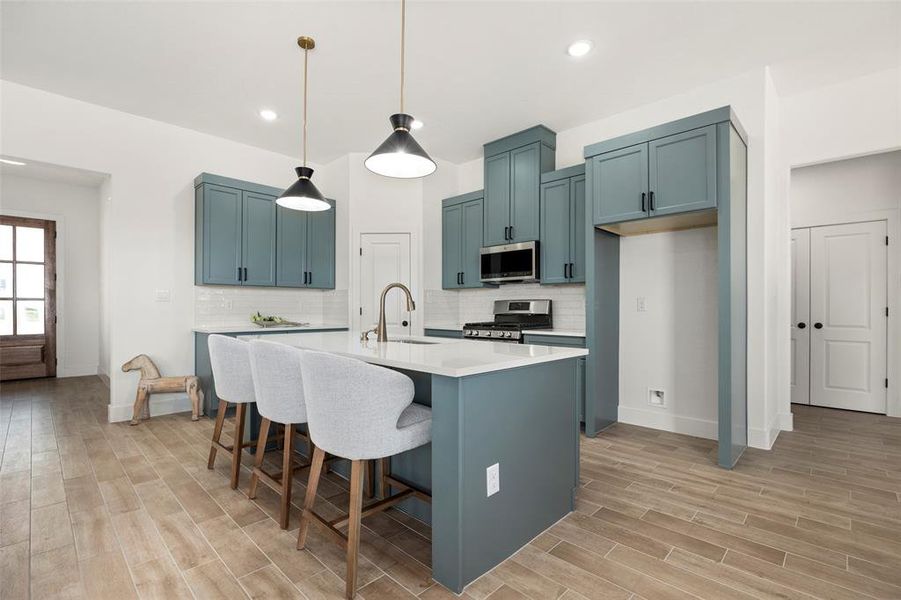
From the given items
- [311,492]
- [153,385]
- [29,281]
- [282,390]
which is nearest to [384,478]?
[311,492]

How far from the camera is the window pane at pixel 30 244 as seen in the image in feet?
19.3

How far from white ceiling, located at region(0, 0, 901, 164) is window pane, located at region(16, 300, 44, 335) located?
12.6 feet

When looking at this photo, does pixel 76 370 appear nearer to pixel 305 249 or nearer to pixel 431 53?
pixel 305 249

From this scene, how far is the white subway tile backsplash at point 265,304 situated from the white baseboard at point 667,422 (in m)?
3.32

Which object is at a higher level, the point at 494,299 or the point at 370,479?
the point at 494,299

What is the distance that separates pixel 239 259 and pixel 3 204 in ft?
12.5

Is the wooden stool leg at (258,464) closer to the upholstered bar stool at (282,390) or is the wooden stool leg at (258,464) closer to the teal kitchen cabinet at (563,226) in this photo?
the upholstered bar stool at (282,390)

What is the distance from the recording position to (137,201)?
4285 millimetres

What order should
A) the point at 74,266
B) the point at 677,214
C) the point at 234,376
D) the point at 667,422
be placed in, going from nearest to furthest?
1. the point at 234,376
2. the point at 677,214
3. the point at 667,422
4. the point at 74,266

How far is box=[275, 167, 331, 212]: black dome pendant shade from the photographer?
3.03 m

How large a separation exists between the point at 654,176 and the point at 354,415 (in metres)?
2.84

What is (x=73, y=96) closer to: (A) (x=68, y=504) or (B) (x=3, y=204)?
(B) (x=3, y=204)

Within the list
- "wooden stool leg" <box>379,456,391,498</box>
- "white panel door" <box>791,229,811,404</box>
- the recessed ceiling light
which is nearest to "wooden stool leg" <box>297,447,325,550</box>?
"wooden stool leg" <box>379,456,391,498</box>

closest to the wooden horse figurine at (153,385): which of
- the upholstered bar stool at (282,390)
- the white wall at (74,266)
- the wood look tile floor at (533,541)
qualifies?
the wood look tile floor at (533,541)
